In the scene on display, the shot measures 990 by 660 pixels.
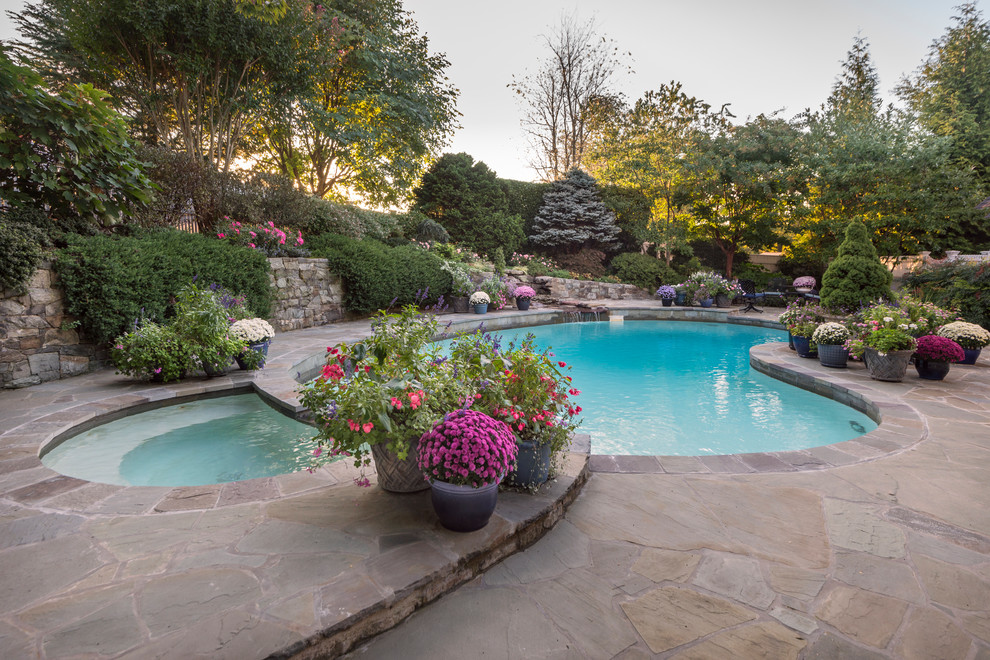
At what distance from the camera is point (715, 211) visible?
13312 mm

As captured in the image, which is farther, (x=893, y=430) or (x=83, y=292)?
(x=83, y=292)

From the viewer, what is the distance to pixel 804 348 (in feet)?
19.6

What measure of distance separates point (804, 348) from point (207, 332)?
24.0 feet

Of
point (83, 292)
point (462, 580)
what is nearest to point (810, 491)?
point (462, 580)

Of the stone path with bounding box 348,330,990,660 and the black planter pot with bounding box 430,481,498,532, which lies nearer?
the stone path with bounding box 348,330,990,660

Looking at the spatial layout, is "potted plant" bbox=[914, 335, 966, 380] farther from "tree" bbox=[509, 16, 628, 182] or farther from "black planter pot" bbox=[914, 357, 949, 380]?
"tree" bbox=[509, 16, 628, 182]

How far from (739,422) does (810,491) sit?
6.79 ft

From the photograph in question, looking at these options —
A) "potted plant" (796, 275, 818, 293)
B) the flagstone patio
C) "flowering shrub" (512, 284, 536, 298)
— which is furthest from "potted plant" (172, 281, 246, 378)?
"potted plant" (796, 275, 818, 293)

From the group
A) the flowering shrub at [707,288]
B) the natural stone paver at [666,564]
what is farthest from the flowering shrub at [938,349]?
the flowering shrub at [707,288]

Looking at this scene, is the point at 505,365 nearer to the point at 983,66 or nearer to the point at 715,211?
the point at 715,211

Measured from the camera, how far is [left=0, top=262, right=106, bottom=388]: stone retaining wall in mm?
4141

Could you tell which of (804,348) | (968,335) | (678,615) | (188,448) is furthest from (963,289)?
(188,448)

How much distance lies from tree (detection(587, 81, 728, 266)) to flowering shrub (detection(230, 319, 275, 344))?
40.0 feet

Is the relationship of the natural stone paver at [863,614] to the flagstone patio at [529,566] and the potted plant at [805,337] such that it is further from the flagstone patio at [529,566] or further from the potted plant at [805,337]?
the potted plant at [805,337]
